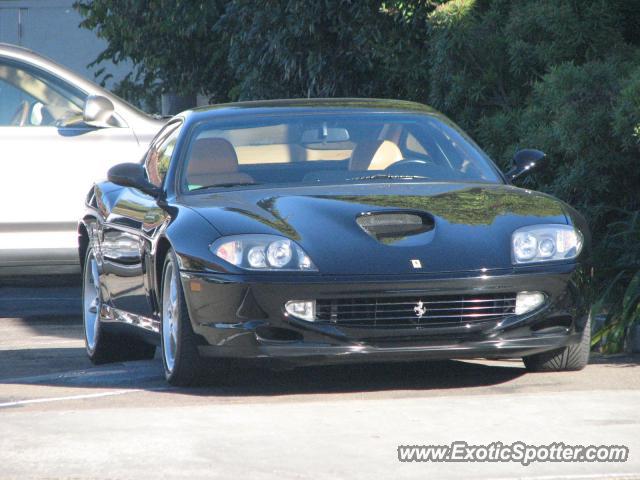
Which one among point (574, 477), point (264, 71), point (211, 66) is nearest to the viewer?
point (574, 477)

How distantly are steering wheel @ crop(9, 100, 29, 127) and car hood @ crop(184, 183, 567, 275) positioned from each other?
3974mm

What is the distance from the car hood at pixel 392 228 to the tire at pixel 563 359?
65 centimetres

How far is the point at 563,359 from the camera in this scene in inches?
311

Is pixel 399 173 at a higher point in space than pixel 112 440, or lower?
higher

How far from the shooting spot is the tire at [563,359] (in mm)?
7848

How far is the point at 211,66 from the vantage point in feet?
67.4

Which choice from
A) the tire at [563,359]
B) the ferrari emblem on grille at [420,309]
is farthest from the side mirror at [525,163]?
the ferrari emblem on grille at [420,309]

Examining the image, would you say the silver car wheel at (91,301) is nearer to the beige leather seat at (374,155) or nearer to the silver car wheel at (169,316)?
the silver car wheel at (169,316)

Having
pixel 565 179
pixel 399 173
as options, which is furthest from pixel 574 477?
pixel 565 179

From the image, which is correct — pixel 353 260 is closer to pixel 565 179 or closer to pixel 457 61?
pixel 565 179

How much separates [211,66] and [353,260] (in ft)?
44.6

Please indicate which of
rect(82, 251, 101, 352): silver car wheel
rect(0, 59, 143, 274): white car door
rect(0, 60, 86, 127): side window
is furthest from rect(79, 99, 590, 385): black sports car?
rect(0, 60, 86, 127): side window

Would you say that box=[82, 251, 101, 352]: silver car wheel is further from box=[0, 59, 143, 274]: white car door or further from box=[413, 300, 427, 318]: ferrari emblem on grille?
box=[413, 300, 427, 318]: ferrari emblem on grille

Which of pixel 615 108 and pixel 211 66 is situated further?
pixel 211 66
